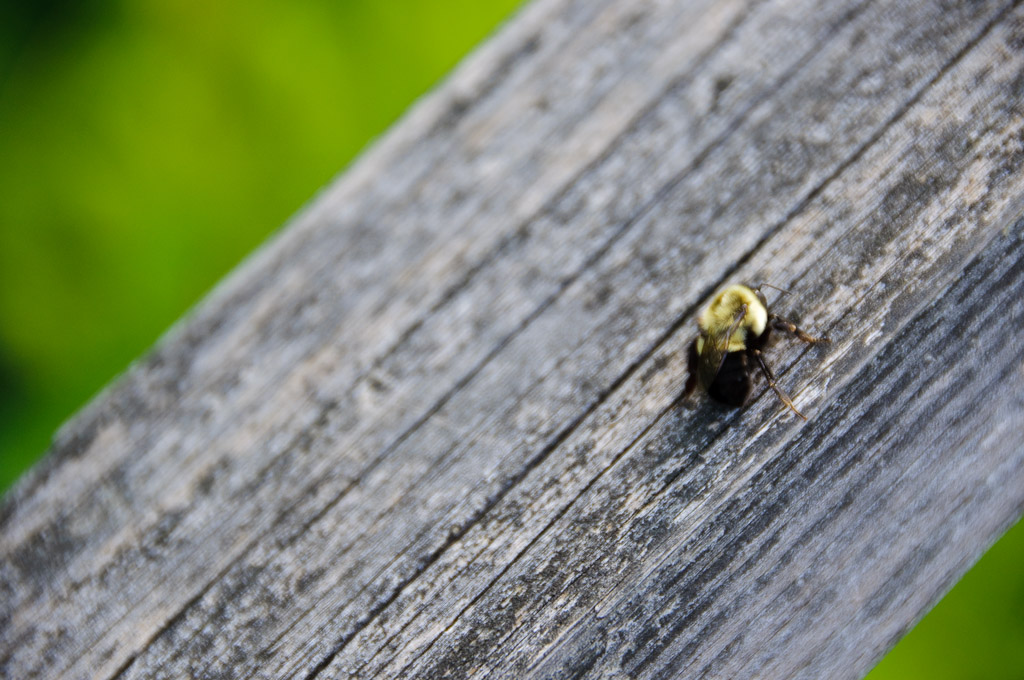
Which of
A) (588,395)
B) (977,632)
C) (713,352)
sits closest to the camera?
(713,352)

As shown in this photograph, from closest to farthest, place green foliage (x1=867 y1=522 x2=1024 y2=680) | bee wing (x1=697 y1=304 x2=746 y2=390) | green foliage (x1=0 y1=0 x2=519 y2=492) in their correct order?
bee wing (x1=697 y1=304 x2=746 y2=390), green foliage (x1=867 y1=522 x2=1024 y2=680), green foliage (x1=0 y1=0 x2=519 y2=492)

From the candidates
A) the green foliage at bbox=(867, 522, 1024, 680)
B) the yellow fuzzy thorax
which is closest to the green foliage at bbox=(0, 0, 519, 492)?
the yellow fuzzy thorax

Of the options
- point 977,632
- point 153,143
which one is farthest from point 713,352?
point 153,143

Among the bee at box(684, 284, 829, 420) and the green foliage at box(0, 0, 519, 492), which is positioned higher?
the green foliage at box(0, 0, 519, 492)

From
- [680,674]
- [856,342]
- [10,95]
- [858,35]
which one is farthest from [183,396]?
[10,95]

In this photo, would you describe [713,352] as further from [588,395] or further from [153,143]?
[153,143]

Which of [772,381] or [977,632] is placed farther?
[977,632]

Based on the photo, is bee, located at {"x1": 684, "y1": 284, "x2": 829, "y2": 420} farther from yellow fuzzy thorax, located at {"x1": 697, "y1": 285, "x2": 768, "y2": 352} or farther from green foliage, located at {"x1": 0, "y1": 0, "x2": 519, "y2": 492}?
green foliage, located at {"x1": 0, "y1": 0, "x2": 519, "y2": 492}
